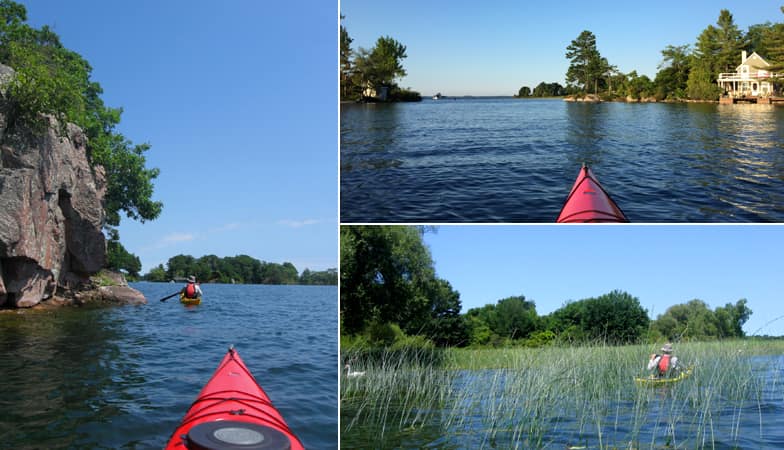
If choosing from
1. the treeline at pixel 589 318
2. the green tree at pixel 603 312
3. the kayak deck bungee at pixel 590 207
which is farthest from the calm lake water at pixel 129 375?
the green tree at pixel 603 312

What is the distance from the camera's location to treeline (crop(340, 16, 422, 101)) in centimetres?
4653

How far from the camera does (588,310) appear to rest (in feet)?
93.0

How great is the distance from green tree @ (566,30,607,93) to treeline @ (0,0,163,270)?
5109 centimetres

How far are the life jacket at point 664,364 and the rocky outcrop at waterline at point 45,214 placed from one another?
1623cm

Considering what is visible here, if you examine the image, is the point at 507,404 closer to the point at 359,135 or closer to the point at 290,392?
the point at 290,392

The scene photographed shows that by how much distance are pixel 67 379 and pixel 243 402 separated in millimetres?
4872

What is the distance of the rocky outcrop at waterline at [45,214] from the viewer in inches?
610

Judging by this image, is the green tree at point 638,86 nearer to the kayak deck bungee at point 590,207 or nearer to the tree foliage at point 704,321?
the tree foliage at point 704,321

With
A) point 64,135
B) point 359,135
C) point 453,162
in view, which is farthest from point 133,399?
point 359,135

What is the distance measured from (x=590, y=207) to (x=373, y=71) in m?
45.0

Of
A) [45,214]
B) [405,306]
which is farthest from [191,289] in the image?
[405,306]

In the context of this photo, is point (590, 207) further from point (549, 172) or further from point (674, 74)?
point (674, 74)

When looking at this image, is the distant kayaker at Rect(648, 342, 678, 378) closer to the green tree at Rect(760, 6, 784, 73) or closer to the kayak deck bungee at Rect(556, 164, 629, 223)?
the kayak deck bungee at Rect(556, 164, 629, 223)

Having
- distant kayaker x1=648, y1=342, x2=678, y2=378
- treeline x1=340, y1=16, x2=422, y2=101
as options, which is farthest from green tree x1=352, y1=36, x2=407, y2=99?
distant kayaker x1=648, y1=342, x2=678, y2=378
